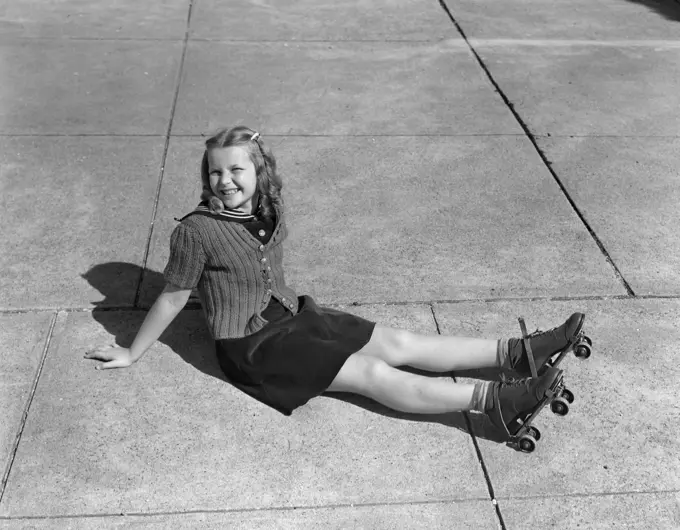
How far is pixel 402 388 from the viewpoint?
3.34 m

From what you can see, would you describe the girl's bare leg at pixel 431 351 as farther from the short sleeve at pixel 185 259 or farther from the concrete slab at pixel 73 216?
the concrete slab at pixel 73 216

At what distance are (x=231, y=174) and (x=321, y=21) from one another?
4.84 m

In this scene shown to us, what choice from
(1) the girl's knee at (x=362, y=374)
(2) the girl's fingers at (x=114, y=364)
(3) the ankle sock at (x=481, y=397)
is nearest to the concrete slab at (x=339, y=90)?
(2) the girl's fingers at (x=114, y=364)

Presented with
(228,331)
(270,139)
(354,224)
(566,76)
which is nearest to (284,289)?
(228,331)

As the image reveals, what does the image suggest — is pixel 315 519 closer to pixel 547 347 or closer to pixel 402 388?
pixel 402 388

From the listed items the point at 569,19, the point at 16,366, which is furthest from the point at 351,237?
the point at 569,19

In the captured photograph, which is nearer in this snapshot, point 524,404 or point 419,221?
point 524,404

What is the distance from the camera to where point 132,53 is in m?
7.01

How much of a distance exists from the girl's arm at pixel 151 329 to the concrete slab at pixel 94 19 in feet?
14.3

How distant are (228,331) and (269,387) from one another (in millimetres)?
274

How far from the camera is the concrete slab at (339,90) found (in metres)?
5.95

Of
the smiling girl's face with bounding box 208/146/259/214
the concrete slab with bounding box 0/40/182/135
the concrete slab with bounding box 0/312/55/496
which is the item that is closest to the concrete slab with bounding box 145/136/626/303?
the concrete slab with bounding box 0/40/182/135

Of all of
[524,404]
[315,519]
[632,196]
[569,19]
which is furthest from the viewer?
[569,19]

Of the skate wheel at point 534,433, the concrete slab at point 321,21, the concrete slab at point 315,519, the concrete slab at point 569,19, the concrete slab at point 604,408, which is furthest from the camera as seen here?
the concrete slab at point 569,19
